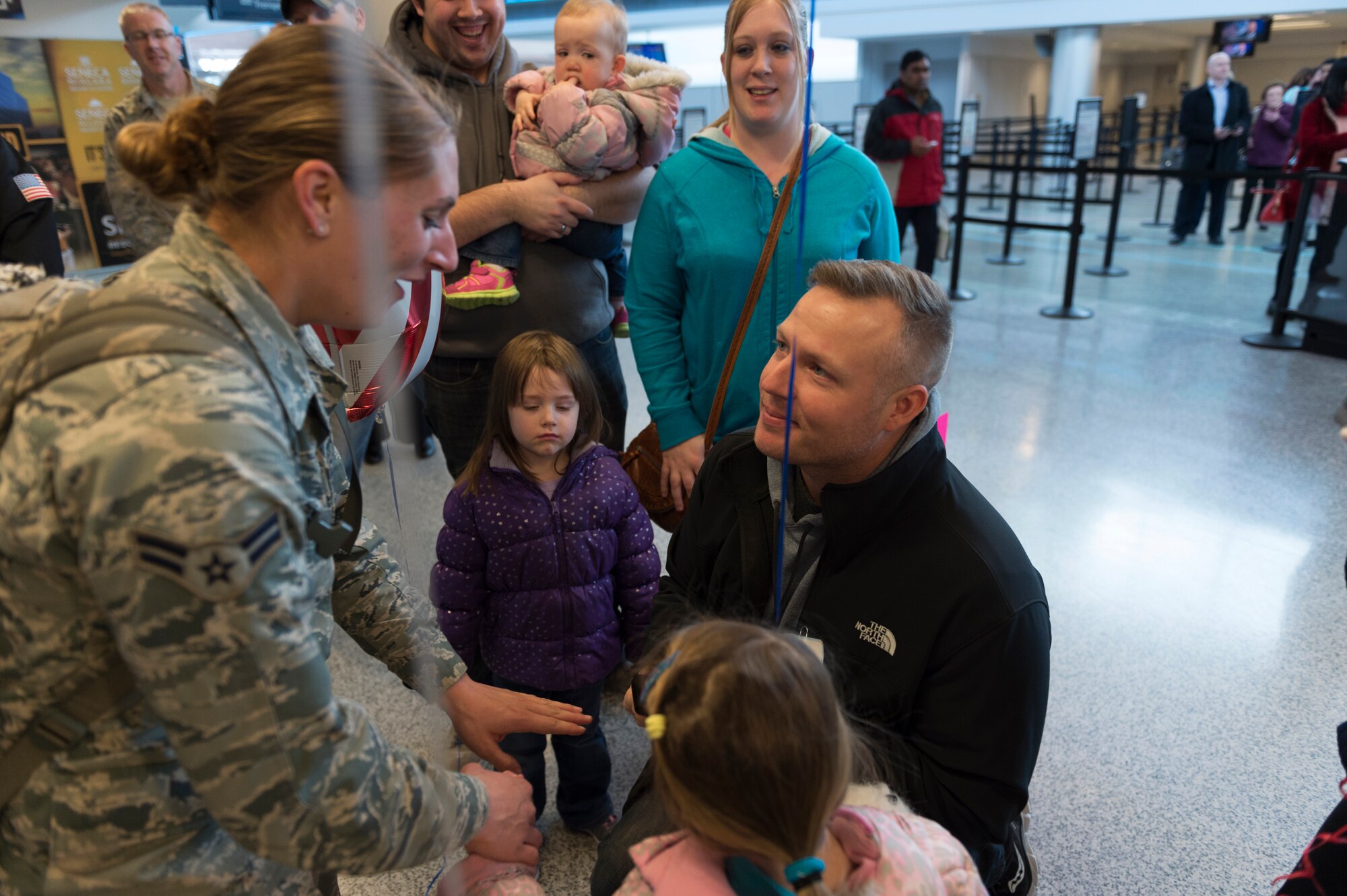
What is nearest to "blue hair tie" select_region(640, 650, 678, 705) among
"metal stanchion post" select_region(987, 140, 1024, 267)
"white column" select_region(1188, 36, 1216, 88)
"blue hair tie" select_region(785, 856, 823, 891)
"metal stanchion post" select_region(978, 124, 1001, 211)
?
"blue hair tie" select_region(785, 856, 823, 891)

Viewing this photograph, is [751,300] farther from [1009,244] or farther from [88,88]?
[1009,244]

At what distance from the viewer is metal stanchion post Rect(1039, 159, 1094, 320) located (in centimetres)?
574

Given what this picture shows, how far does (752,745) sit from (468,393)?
1.19 m

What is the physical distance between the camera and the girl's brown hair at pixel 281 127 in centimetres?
70

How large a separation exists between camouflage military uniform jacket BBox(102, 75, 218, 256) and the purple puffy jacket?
2.95 ft

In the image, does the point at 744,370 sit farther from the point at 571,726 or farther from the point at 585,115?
the point at 571,726

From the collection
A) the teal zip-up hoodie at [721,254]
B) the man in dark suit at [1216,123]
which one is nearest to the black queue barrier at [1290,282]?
the man in dark suit at [1216,123]

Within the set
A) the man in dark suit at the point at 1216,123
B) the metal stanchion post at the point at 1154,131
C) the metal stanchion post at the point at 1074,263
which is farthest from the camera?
the metal stanchion post at the point at 1154,131

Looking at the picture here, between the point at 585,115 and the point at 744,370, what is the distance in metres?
0.58

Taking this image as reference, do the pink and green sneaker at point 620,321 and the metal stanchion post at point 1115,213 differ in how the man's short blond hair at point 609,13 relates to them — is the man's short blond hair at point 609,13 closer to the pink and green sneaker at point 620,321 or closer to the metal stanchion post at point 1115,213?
the pink and green sneaker at point 620,321

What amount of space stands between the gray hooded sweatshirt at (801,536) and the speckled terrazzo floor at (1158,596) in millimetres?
552

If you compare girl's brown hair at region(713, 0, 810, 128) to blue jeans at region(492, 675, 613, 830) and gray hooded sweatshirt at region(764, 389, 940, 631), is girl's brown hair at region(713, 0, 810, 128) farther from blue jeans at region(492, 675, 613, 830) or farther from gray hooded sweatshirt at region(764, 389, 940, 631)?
blue jeans at region(492, 675, 613, 830)

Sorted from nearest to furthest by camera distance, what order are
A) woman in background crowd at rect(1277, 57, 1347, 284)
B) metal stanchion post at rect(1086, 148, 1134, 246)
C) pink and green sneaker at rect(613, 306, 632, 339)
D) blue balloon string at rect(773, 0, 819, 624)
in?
blue balloon string at rect(773, 0, 819, 624) < pink and green sneaker at rect(613, 306, 632, 339) < woman in background crowd at rect(1277, 57, 1347, 284) < metal stanchion post at rect(1086, 148, 1134, 246)

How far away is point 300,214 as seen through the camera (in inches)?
28.9
